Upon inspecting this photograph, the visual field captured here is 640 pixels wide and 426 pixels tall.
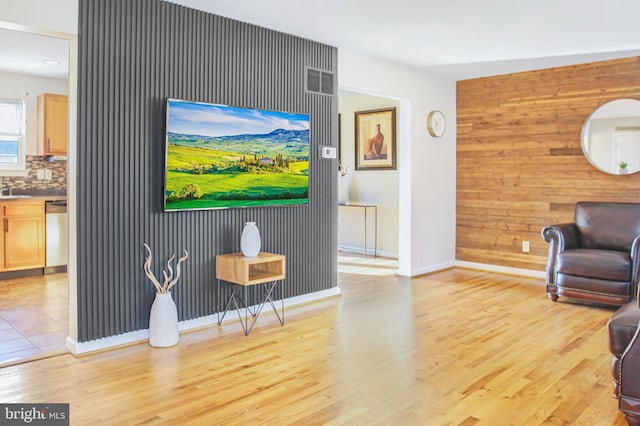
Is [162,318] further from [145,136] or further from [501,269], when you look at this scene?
[501,269]

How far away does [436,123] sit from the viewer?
6.50 metres

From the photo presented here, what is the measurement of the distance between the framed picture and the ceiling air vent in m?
2.58

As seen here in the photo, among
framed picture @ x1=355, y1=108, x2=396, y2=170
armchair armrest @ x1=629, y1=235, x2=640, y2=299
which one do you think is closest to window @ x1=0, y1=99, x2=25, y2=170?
framed picture @ x1=355, y1=108, x2=396, y2=170

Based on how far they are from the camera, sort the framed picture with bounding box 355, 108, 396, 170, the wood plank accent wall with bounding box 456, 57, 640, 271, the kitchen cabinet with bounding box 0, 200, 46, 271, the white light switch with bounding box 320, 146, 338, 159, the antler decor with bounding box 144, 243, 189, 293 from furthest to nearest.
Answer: the framed picture with bounding box 355, 108, 396, 170
the kitchen cabinet with bounding box 0, 200, 46, 271
the wood plank accent wall with bounding box 456, 57, 640, 271
the white light switch with bounding box 320, 146, 338, 159
the antler decor with bounding box 144, 243, 189, 293

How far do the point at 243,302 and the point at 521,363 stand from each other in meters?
2.20

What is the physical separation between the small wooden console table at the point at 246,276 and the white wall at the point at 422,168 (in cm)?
231

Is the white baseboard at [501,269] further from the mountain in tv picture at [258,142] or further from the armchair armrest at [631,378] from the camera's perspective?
the armchair armrest at [631,378]

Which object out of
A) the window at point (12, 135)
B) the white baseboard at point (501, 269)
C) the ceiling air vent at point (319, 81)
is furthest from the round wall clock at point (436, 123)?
the window at point (12, 135)

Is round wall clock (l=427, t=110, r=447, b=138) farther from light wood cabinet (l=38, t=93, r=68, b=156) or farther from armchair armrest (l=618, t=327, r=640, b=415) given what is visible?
light wood cabinet (l=38, t=93, r=68, b=156)

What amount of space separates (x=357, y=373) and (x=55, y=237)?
4710 mm

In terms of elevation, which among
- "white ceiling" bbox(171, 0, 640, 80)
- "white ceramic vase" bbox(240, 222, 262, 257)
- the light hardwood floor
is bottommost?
the light hardwood floor

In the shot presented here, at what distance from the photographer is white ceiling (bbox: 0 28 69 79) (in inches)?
191

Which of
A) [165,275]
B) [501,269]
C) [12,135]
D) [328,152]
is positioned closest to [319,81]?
[328,152]

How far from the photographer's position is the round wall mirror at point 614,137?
5.46 metres
